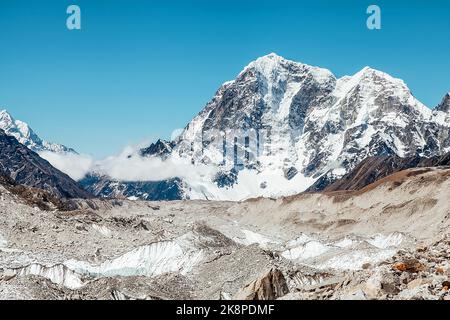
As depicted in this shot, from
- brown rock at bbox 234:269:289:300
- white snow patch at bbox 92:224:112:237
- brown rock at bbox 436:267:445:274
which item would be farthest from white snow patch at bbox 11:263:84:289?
white snow patch at bbox 92:224:112:237

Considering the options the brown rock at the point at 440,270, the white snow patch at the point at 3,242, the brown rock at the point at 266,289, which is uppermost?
the white snow patch at the point at 3,242

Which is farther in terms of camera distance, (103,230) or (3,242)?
(103,230)

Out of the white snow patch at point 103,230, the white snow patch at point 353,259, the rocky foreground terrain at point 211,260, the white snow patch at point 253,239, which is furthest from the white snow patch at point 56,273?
the white snow patch at point 253,239

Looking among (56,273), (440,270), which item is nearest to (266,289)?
(440,270)

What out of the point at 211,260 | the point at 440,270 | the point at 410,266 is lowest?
the point at 440,270

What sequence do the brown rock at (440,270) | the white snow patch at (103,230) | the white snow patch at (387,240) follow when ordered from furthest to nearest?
1. the white snow patch at (387,240)
2. the white snow patch at (103,230)
3. the brown rock at (440,270)

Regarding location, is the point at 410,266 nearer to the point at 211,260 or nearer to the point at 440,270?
the point at 440,270

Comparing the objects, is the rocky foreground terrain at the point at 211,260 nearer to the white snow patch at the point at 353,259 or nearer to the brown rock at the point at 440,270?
the brown rock at the point at 440,270

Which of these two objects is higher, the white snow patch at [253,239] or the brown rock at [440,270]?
the white snow patch at [253,239]

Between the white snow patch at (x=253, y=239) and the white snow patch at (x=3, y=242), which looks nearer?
the white snow patch at (x=3, y=242)
